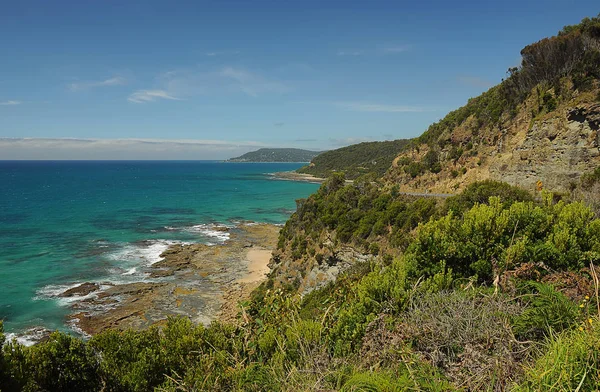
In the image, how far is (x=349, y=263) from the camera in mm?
20219

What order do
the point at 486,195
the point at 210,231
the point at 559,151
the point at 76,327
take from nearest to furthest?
the point at 486,195
the point at 559,151
the point at 76,327
the point at 210,231

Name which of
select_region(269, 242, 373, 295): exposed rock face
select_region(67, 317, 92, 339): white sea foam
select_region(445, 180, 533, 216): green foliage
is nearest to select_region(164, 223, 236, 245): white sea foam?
select_region(269, 242, 373, 295): exposed rock face

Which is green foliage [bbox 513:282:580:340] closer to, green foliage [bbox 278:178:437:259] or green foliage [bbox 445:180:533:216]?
green foliage [bbox 445:180:533:216]

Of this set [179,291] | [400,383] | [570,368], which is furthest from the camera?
[179,291]

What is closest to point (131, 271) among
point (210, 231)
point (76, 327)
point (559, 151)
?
point (76, 327)

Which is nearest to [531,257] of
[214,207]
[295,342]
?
[295,342]

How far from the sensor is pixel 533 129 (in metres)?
18.7

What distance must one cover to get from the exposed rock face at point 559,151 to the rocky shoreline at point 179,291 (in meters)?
18.7

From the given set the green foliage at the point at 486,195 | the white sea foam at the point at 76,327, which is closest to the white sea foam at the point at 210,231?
the white sea foam at the point at 76,327

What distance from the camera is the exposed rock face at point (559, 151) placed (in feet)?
52.6

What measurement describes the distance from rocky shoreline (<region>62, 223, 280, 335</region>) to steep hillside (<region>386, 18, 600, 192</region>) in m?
16.8

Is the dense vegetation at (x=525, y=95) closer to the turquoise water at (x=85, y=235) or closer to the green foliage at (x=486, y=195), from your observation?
the green foliage at (x=486, y=195)

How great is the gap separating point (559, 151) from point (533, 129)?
2274 mm

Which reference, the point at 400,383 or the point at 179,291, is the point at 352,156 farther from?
the point at 400,383
